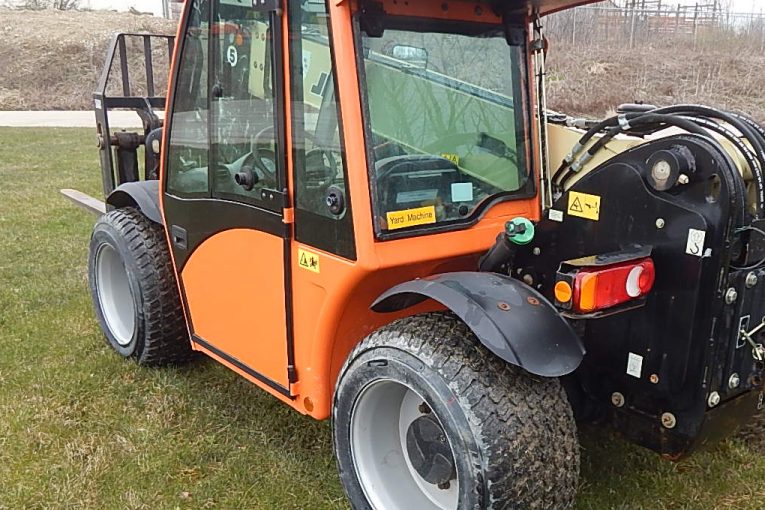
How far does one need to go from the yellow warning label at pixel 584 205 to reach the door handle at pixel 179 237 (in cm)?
176

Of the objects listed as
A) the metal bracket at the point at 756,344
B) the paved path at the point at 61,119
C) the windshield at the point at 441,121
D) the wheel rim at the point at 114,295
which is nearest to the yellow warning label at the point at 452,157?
the windshield at the point at 441,121

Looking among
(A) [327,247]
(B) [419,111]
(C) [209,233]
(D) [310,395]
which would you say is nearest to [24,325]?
(C) [209,233]

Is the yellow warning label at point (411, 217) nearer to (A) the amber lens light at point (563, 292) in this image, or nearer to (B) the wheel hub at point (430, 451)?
(A) the amber lens light at point (563, 292)

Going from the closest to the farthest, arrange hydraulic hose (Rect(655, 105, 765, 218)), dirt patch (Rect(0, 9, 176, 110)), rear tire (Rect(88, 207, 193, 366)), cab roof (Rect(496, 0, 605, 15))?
hydraulic hose (Rect(655, 105, 765, 218)) < cab roof (Rect(496, 0, 605, 15)) < rear tire (Rect(88, 207, 193, 366)) < dirt patch (Rect(0, 9, 176, 110))

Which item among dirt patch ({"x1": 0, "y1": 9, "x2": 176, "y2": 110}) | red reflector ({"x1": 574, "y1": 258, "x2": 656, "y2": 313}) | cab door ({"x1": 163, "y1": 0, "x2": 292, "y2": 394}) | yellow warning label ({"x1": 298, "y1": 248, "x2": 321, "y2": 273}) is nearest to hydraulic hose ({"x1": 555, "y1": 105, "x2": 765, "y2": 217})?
red reflector ({"x1": 574, "y1": 258, "x2": 656, "y2": 313})

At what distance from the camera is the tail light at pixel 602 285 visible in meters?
2.12

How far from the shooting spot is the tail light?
6.95 feet

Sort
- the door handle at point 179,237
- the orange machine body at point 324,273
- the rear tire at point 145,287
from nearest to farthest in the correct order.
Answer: the orange machine body at point 324,273 → the door handle at point 179,237 → the rear tire at point 145,287

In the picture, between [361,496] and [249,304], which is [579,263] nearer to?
[361,496]

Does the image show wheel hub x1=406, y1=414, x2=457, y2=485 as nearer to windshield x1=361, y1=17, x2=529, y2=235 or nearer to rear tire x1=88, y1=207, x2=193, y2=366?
windshield x1=361, y1=17, x2=529, y2=235

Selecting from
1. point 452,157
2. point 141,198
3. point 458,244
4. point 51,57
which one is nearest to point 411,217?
point 458,244

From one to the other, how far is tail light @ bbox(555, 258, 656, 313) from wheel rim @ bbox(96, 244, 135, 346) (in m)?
2.88

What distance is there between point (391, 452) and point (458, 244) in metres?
0.79

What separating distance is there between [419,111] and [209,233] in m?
1.13
